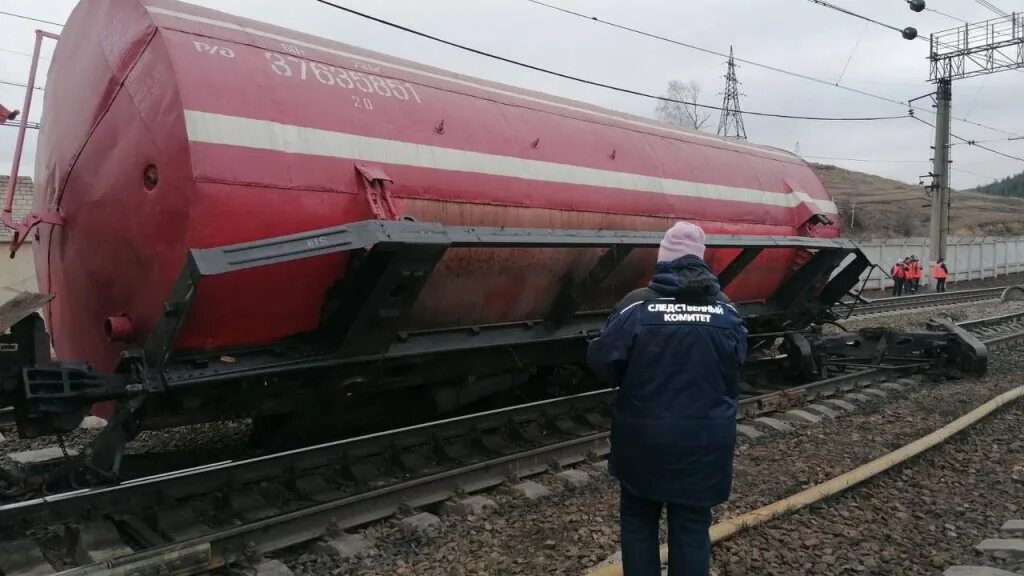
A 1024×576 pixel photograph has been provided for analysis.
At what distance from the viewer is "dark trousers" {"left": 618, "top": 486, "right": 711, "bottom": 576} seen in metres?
3.15

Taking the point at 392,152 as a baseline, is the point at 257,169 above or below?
below

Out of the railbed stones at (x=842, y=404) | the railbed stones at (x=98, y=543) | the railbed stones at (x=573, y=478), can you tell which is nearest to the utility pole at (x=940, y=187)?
the railbed stones at (x=842, y=404)

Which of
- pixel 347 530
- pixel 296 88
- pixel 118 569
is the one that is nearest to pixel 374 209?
pixel 296 88

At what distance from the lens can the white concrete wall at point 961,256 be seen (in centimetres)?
3139

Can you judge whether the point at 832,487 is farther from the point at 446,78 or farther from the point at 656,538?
the point at 446,78

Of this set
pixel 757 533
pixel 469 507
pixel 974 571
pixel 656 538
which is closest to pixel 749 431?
pixel 757 533

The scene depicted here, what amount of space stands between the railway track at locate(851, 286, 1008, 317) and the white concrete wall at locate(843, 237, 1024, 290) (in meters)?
3.51

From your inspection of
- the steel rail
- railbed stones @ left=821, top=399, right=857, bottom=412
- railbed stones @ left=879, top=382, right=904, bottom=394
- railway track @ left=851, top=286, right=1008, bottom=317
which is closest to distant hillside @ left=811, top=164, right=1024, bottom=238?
railway track @ left=851, top=286, right=1008, bottom=317

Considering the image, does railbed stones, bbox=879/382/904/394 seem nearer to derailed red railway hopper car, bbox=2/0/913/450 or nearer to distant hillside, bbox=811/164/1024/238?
derailed red railway hopper car, bbox=2/0/913/450

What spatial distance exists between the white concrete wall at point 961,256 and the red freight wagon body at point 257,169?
26968 mm

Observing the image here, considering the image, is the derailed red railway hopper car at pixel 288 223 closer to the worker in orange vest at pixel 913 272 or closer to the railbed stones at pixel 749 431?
the railbed stones at pixel 749 431

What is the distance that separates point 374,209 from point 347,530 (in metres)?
2.05

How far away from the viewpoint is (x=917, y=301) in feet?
→ 75.1

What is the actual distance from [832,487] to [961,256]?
38.4 meters
